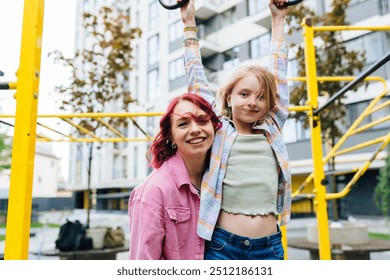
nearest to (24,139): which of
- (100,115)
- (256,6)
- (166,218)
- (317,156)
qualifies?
(166,218)

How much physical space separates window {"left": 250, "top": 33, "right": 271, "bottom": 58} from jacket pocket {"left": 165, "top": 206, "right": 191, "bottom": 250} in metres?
6.96

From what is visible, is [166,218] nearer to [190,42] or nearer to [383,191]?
[190,42]

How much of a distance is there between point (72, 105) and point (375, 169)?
17.7 feet

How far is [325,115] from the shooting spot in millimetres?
4156

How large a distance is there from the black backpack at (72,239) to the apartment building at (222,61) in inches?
40.2

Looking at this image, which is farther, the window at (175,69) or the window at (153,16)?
the window at (153,16)

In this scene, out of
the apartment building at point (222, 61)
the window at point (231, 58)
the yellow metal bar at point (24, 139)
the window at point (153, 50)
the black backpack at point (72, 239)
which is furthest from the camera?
the window at point (153, 50)

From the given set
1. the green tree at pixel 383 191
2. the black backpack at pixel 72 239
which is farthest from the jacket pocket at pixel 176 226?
the green tree at pixel 383 191

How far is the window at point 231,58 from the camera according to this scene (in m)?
7.78

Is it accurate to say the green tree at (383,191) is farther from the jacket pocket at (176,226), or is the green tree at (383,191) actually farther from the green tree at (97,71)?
the jacket pocket at (176,226)

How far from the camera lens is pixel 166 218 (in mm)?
703

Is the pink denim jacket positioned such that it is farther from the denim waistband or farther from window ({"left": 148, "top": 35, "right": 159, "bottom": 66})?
window ({"left": 148, "top": 35, "right": 159, "bottom": 66})
